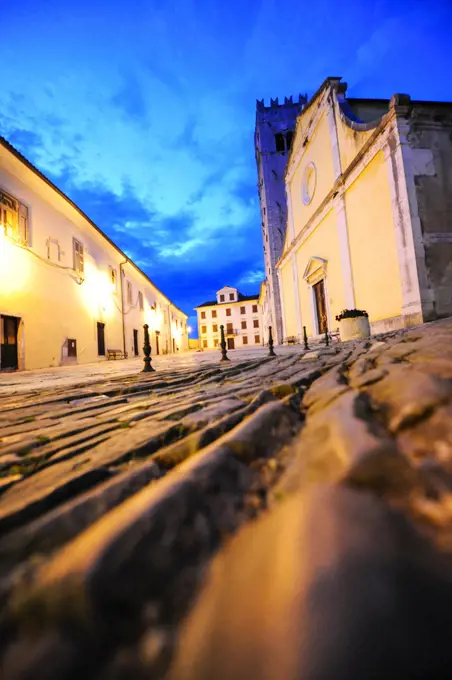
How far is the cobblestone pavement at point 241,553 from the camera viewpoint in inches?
18.8

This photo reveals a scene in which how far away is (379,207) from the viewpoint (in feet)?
26.2

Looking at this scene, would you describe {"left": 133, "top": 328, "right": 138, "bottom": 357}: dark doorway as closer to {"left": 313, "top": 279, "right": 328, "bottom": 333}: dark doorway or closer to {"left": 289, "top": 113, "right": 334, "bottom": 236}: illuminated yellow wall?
{"left": 289, "top": 113, "right": 334, "bottom": 236}: illuminated yellow wall

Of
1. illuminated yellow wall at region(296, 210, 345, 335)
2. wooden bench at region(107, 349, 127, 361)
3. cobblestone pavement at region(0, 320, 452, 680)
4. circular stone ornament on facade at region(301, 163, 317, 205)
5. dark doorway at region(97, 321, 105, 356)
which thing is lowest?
cobblestone pavement at region(0, 320, 452, 680)

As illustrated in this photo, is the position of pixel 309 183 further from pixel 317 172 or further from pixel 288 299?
pixel 288 299

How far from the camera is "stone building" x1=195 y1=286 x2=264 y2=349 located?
4372 centimetres

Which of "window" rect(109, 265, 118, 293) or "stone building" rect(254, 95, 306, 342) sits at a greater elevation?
"stone building" rect(254, 95, 306, 342)

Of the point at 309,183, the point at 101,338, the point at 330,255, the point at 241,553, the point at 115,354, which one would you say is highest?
the point at 309,183

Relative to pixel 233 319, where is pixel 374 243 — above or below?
below

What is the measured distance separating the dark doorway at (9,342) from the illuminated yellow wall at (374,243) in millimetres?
11276

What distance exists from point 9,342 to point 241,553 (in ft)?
37.2

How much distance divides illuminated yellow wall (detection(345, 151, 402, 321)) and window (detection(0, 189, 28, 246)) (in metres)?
11.1

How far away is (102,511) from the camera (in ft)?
2.46

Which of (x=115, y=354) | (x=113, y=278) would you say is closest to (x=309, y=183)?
(x=113, y=278)

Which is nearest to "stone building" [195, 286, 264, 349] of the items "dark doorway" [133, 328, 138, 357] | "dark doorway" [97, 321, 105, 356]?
"dark doorway" [133, 328, 138, 357]
